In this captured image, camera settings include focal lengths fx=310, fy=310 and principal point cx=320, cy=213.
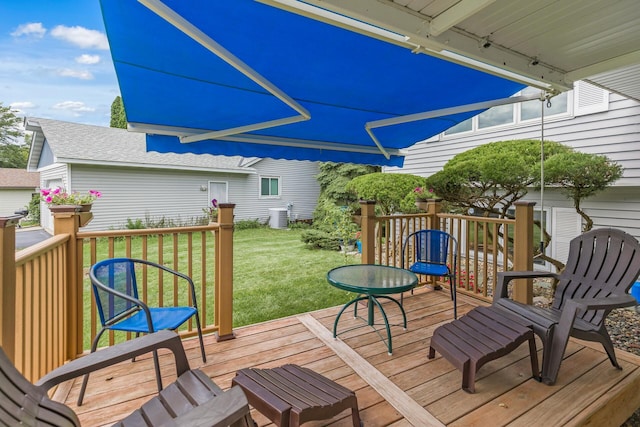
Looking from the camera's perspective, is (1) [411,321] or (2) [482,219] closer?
(1) [411,321]

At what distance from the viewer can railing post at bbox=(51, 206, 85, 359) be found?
2.60m

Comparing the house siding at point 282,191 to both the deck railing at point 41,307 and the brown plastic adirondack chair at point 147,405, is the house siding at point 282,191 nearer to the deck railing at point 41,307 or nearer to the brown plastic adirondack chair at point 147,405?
the deck railing at point 41,307

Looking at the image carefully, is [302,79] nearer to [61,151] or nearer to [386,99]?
[386,99]

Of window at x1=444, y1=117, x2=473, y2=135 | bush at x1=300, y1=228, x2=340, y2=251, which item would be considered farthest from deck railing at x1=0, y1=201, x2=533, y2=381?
bush at x1=300, y1=228, x2=340, y2=251

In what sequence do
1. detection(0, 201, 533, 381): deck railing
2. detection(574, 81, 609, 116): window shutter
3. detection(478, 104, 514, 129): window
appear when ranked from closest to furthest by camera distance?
detection(0, 201, 533, 381): deck railing
detection(574, 81, 609, 116): window shutter
detection(478, 104, 514, 129): window

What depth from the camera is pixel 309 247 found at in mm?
9750

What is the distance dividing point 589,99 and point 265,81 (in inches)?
242

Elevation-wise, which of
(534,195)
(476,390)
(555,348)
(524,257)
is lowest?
(476,390)

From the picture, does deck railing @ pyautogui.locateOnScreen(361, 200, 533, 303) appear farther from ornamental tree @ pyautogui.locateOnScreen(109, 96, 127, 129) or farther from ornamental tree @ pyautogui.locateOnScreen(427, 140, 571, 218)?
ornamental tree @ pyautogui.locateOnScreen(109, 96, 127, 129)

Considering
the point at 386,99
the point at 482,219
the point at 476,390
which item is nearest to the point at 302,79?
the point at 386,99

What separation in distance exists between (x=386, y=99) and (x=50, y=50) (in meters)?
52.4

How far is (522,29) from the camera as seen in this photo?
213 centimetres

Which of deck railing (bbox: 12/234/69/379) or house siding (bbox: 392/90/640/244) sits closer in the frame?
deck railing (bbox: 12/234/69/379)

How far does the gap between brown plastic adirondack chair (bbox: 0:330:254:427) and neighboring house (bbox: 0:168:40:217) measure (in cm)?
2522
